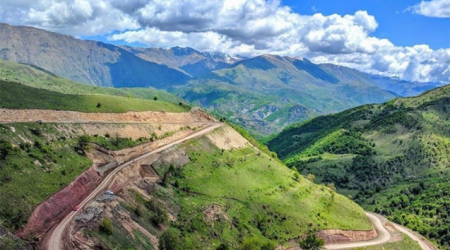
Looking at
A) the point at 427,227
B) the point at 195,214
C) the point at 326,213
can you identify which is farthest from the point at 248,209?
the point at 427,227

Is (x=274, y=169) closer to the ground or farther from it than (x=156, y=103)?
closer to the ground

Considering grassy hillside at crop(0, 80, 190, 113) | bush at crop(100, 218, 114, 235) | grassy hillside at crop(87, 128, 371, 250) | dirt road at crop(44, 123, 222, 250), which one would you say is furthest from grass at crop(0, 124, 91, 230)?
grassy hillside at crop(0, 80, 190, 113)

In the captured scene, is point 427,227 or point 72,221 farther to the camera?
point 427,227

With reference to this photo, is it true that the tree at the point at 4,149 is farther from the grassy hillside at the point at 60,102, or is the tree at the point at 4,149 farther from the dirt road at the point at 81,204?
the grassy hillside at the point at 60,102

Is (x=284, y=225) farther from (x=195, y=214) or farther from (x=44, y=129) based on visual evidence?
(x=44, y=129)

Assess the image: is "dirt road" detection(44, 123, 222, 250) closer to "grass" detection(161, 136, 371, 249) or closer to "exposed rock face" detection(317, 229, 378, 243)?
"grass" detection(161, 136, 371, 249)

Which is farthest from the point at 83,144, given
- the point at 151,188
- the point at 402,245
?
the point at 402,245

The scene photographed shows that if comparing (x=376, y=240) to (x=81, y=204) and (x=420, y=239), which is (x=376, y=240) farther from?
(x=81, y=204)
